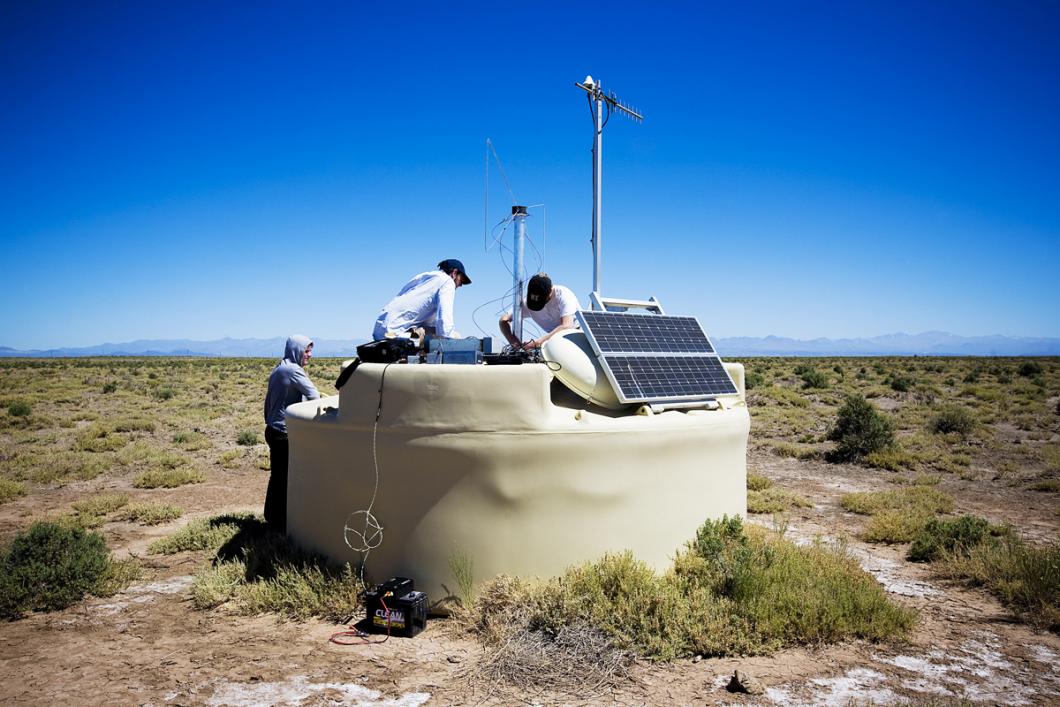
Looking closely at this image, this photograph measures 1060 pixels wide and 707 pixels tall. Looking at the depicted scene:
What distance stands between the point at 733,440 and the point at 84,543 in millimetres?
6987

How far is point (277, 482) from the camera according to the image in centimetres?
859

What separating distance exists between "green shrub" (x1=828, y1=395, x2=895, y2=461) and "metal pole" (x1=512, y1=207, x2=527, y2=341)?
1063 centimetres

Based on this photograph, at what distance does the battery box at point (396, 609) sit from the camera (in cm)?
563

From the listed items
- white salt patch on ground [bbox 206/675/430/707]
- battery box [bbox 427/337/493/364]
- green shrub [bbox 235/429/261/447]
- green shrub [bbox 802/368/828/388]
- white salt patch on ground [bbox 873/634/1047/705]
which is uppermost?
battery box [bbox 427/337/493/364]

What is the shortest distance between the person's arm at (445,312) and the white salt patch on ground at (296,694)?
3460mm

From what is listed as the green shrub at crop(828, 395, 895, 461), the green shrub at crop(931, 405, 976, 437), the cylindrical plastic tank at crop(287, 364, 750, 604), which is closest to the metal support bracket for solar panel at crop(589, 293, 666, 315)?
the cylindrical plastic tank at crop(287, 364, 750, 604)

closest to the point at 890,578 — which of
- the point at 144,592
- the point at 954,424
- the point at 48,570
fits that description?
the point at 144,592

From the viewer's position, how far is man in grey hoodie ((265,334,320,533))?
8156mm

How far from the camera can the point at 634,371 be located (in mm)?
6984

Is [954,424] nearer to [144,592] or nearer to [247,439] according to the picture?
[247,439]

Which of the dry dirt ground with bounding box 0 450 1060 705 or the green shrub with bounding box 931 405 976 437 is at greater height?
the green shrub with bounding box 931 405 976 437

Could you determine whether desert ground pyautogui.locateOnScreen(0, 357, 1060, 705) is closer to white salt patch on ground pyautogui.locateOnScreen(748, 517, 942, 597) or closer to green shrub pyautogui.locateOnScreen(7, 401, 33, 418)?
white salt patch on ground pyautogui.locateOnScreen(748, 517, 942, 597)

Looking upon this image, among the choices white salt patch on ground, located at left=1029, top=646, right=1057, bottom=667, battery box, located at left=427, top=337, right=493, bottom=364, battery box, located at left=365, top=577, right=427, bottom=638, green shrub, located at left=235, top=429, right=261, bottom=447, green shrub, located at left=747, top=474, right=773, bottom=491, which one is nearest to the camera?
white salt patch on ground, located at left=1029, top=646, right=1057, bottom=667

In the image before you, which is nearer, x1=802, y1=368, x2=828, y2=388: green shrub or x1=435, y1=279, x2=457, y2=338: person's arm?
x1=435, y1=279, x2=457, y2=338: person's arm
